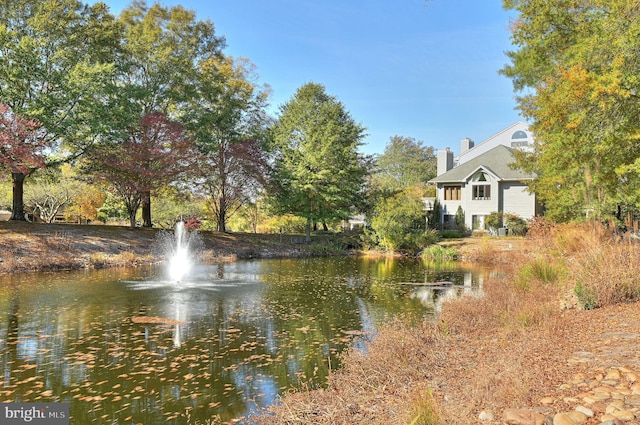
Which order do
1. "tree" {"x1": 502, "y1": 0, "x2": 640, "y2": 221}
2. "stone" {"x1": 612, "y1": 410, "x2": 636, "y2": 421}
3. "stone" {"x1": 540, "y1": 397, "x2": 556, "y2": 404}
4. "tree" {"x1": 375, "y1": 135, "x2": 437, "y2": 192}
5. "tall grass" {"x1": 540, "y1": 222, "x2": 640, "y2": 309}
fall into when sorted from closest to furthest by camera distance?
"stone" {"x1": 612, "y1": 410, "x2": 636, "y2": 421}, "stone" {"x1": 540, "y1": 397, "x2": 556, "y2": 404}, "tall grass" {"x1": 540, "y1": 222, "x2": 640, "y2": 309}, "tree" {"x1": 502, "y1": 0, "x2": 640, "y2": 221}, "tree" {"x1": 375, "y1": 135, "x2": 437, "y2": 192}

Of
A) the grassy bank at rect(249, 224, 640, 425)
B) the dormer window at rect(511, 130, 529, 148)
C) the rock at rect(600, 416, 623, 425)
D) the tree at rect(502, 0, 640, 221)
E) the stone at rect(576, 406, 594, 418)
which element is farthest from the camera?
the dormer window at rect(511, 130, 529, 148)

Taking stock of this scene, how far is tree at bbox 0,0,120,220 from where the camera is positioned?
2131cm

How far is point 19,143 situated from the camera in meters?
20.0

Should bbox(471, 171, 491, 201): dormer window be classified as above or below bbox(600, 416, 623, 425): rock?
above

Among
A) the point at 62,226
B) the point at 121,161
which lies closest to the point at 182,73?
the point at 121,161

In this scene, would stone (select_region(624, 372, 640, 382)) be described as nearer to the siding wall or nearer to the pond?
the pond

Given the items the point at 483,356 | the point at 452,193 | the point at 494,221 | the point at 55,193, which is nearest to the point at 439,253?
the point at 494,221

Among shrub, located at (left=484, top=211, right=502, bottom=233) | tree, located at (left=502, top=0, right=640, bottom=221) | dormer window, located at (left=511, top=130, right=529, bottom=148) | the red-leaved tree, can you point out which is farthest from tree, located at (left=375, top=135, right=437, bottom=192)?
the red-leaved tree

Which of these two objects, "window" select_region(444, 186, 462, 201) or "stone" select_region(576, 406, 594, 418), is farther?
"window" select_region(444, 186, 462, 201)

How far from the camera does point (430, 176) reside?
6612 cm

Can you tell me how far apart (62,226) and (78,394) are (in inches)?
871

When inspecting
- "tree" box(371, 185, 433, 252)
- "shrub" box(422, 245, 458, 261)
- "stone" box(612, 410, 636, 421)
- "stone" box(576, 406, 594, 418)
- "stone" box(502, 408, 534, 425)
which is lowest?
"shrub" box(422, 245, 458, 261)

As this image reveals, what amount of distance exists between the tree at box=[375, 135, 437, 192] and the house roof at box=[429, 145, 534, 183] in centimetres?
2864

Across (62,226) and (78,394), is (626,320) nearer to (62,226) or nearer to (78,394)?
(78,394)
